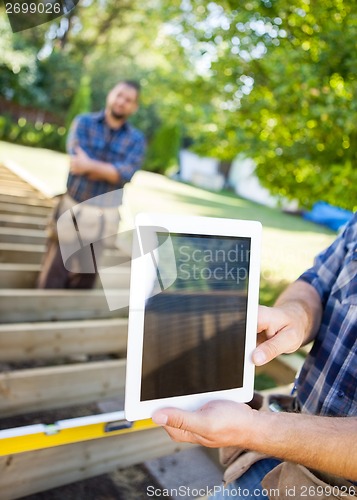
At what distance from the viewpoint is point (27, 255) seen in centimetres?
427

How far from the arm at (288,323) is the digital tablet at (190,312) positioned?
73 millimetres

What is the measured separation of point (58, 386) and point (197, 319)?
72.1 inches

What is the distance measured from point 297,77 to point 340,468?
10.5 feet

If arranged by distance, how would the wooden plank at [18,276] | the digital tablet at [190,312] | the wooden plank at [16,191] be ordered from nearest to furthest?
the digital tablet at [190,312] → the wooden plank at [18,276] → the wooden plank at [16,191]

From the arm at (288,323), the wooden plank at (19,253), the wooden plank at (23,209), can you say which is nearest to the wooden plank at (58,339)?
the wooden plank at (19,253)

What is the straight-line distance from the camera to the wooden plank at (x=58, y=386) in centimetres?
243

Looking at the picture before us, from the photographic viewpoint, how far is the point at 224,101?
15.4 ft

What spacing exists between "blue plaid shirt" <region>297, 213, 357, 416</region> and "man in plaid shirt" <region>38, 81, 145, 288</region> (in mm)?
2192

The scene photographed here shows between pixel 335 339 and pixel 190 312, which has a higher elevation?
pixel 190 312

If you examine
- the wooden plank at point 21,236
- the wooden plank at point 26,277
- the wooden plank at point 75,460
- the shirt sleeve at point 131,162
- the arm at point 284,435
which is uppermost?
the shirt sleeve at point 131,162

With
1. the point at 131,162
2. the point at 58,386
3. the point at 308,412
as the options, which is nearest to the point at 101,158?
the point at 131,162

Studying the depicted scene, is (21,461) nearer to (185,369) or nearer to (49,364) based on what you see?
(185,369)

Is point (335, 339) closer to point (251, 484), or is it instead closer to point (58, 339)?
point (251, 484)

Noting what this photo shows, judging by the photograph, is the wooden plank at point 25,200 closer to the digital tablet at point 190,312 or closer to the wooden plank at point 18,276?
the wooden plank at point 18,276
